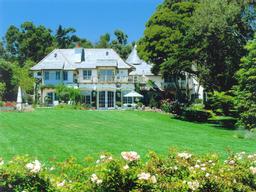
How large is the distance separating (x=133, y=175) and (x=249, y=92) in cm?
2080

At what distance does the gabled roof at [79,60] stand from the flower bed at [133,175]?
38.9 m

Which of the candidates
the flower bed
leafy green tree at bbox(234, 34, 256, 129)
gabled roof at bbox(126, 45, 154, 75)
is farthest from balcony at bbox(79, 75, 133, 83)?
the flower bed

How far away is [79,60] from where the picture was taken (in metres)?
47.1

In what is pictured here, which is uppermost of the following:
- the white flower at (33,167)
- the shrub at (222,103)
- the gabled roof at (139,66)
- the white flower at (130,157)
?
the gabled roof at (139,66)

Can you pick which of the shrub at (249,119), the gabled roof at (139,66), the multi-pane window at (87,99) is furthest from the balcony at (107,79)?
the shrub at (249,119)

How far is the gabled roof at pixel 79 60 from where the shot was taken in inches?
1799

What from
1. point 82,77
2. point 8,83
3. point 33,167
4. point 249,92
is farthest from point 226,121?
point 33,167

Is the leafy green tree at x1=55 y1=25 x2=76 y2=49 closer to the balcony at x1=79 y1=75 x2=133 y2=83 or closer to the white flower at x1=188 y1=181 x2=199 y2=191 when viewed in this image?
the balcony at x1=79 y1=75 x2=133 y2=83

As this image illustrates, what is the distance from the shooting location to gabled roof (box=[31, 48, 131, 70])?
45.7 metres

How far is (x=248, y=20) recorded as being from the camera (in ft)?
98.6

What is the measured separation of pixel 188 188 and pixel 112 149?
8132mm

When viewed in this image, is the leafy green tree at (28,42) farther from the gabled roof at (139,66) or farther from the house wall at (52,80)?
the gabled roof at (139,66)

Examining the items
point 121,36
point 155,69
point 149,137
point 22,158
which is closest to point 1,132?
point 149,137

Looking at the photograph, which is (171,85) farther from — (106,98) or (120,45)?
(120,45)
